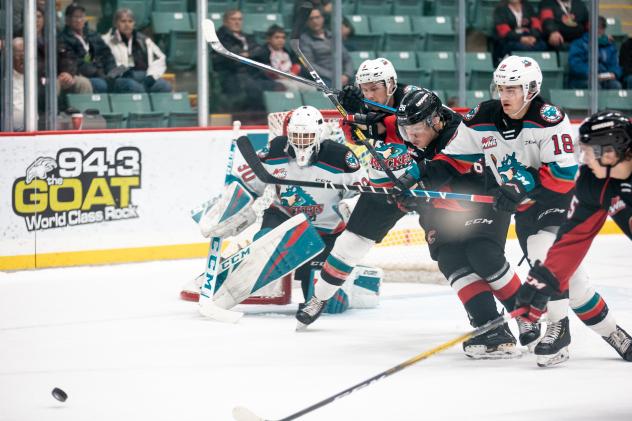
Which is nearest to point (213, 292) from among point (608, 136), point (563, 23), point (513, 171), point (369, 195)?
point (369, 195)

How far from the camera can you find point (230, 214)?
16.8 feet

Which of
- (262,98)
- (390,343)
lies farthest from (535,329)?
(262,98)

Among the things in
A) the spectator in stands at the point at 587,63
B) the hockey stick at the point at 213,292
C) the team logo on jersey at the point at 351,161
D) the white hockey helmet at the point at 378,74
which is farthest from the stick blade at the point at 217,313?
the spectator in stands at the point at 587,63

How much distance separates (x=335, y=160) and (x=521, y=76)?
134 cm

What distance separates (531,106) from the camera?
4062 mm

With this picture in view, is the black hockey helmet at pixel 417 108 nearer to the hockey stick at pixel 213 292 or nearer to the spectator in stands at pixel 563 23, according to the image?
the hockey stick at pixel 213 292

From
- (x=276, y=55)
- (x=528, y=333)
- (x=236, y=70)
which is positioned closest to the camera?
(x=528, y=333)

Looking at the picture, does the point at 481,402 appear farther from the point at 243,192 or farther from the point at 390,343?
the point at 243,192

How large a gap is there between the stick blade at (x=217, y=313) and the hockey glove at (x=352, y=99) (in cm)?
99

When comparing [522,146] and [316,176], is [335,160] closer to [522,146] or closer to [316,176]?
[316,176]

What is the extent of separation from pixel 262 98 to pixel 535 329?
11.2 feet

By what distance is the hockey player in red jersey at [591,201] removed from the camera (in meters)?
3.38

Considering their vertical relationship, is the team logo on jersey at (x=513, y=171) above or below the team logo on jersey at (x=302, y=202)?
above

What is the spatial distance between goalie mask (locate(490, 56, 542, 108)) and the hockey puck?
178 cm
